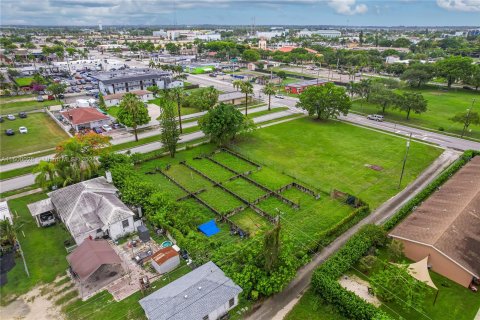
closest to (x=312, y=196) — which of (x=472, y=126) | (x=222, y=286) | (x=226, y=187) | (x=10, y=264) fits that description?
(x=226, y=187)

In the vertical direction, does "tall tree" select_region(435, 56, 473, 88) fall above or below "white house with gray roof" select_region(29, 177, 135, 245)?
above

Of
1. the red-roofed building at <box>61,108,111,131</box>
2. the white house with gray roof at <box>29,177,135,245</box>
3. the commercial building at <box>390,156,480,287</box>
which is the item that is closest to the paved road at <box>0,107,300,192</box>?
the white house with gray roof at <box>29,177,135,245</box>

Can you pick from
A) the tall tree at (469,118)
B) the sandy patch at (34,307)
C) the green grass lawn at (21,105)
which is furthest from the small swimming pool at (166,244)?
the green grass lawn at (21,105)

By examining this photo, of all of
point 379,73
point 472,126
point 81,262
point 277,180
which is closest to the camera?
point 81,262

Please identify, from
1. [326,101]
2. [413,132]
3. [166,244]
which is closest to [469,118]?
[413,132]

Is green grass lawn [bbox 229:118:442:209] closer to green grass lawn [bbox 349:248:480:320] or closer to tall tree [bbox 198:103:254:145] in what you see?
tall tree [bbox 198:103:254:145]

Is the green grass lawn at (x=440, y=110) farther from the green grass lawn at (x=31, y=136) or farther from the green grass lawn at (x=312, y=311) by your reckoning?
the green grass lawn at (x=31, y=136)

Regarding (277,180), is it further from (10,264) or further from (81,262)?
(10,264)
